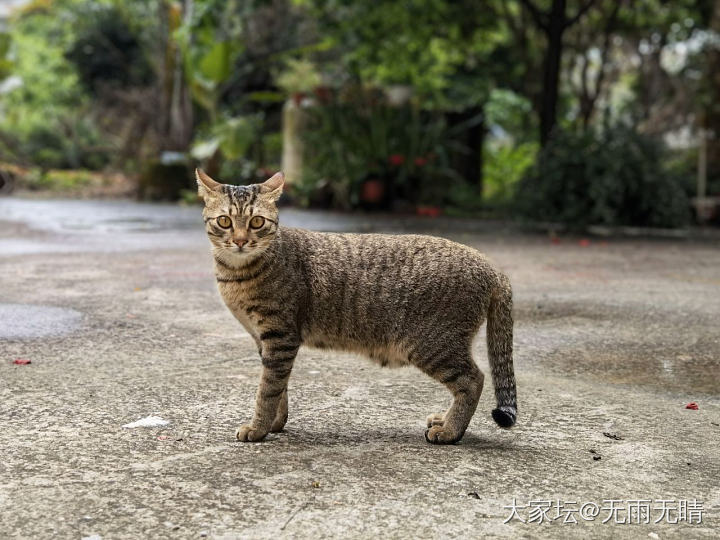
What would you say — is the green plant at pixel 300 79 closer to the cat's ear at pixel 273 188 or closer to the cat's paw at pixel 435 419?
the cat's ear at pixel 273 188

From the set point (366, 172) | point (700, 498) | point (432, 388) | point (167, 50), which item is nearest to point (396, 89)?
point (366, 172)

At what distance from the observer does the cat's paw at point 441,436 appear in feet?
12.1

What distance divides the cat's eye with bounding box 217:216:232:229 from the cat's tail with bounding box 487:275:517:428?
1164 millimetres

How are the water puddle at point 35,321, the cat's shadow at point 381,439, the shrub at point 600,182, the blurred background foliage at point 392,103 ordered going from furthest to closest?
the blurred background foliage at point 392,103
the shrub at point 600,182
the water puddle at point 35,321
the cat's shadow at point 381,439

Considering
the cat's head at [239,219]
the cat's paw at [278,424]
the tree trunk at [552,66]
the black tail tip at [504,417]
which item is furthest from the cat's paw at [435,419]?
the tree trunk at [552,66]

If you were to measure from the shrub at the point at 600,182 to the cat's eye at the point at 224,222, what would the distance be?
9.20m

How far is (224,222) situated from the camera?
3.70 m

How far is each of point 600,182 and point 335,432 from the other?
9173mm

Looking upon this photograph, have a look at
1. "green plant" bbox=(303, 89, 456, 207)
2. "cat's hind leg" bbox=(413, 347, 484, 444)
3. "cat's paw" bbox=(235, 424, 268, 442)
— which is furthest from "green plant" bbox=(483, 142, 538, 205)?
"cat's paw" bbox=(235, 424, 268, 442)

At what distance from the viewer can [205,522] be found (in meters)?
2.85

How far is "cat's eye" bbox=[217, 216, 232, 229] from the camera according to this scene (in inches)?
145

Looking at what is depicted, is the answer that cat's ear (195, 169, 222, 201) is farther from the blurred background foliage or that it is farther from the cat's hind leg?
the blurred background foliage

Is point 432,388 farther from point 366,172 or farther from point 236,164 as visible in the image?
point 236,164

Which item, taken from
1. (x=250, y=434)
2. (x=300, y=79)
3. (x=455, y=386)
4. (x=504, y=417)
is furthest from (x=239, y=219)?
(x=300, y=79)
